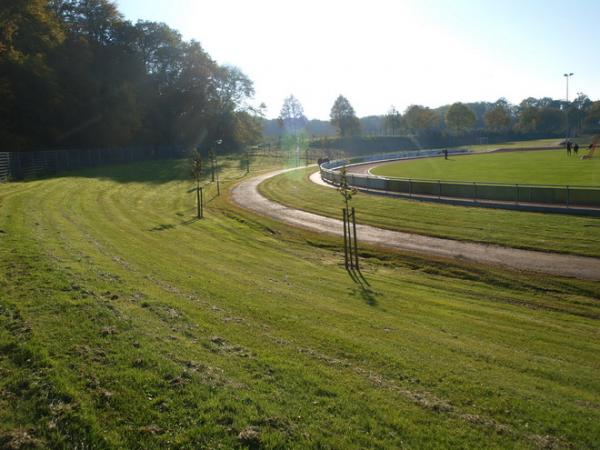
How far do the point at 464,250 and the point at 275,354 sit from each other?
1401 centimetres

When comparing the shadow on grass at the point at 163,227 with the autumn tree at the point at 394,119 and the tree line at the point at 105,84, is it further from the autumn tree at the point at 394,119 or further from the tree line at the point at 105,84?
the autumn tree at the point at 394,119

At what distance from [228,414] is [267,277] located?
360 inches

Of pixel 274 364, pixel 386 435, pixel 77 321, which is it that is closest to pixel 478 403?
pixel 386 435

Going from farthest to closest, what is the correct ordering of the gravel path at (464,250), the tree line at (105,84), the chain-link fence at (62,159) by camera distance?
1. the tree line at (105,84)
2. the chain-link fence at (62,159)
3. the gravel path at (464,250)

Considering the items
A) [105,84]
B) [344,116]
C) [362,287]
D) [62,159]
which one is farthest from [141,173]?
[344,116]

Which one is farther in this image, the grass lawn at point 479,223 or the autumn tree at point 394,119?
the autumn tree at point 394,119

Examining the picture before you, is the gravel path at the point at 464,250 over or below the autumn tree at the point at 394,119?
below

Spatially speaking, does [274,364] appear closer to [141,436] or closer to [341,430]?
[341,430]

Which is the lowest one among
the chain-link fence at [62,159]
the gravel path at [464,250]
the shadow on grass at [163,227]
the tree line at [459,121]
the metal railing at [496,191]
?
the gravel path at [464,250]

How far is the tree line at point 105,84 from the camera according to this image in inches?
1948

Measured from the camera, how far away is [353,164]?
7669 cm

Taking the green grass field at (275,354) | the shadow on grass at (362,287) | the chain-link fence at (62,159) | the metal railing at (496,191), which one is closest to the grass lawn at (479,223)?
the metal railing at (496,191)

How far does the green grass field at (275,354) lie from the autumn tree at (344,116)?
12237 centimetres

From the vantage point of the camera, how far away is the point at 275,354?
8234 millimetres
